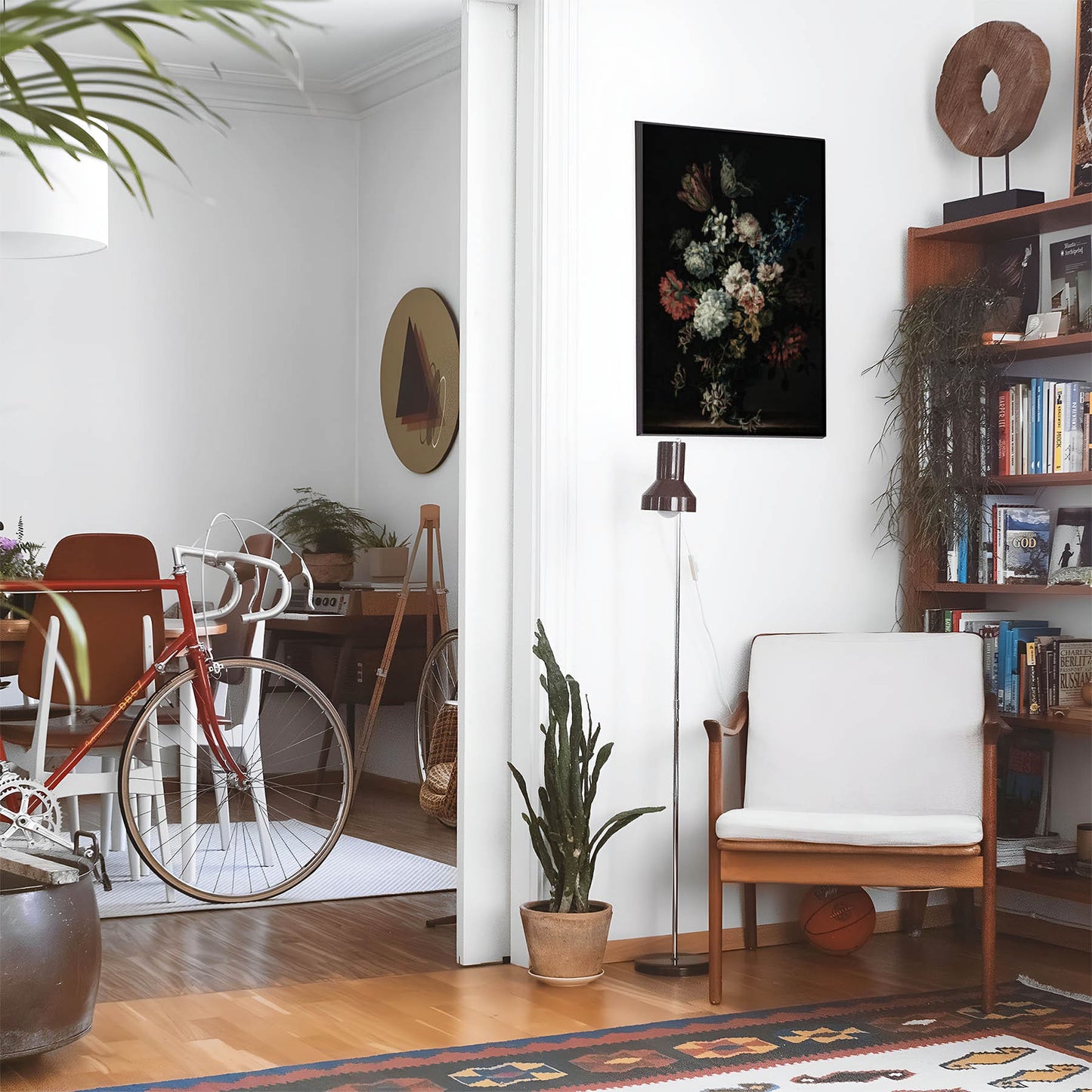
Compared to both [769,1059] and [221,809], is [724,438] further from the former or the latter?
[221,809]

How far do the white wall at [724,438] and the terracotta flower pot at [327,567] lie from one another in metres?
3.06

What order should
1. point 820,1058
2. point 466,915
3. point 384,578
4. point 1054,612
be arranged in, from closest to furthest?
point 820,1058 < point 466,915 < point 1054,612 < point 384,578

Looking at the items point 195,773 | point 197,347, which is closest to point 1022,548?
point 195,773

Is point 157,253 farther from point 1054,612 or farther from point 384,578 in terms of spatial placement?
point 1054,612

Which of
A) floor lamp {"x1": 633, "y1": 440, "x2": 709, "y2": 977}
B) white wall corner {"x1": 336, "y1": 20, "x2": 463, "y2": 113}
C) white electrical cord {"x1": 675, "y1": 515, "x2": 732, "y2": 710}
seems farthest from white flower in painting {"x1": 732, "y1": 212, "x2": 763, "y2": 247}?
white wall corner {"x1": 336, "y1": 20, "x2": 463, "y2": 113}

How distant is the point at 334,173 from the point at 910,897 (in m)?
4.56

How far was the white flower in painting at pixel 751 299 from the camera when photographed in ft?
12.6

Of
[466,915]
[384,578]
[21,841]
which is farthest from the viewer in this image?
[384,578]

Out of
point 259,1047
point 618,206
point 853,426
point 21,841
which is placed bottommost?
point 259,1047

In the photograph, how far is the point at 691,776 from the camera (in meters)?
3.77

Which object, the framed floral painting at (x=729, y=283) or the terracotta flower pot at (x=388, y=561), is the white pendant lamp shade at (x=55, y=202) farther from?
the terracotta flower pot at (x=388, y=561)

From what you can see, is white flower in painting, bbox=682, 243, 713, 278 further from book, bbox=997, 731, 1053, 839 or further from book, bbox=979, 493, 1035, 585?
book, bbox=997, 731, 1053, 839

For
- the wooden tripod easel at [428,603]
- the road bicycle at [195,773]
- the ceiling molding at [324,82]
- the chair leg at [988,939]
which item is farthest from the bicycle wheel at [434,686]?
the chair leg at [988,939]

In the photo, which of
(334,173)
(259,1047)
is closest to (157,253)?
(334,173)
